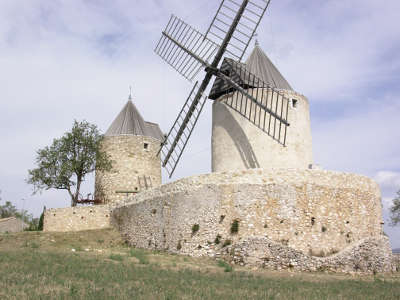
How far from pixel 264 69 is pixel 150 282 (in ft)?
38.4

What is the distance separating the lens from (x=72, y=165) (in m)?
20.7

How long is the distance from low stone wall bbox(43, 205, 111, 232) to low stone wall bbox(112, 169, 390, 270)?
6.36 metres

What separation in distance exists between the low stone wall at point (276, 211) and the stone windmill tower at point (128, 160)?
8.40 m

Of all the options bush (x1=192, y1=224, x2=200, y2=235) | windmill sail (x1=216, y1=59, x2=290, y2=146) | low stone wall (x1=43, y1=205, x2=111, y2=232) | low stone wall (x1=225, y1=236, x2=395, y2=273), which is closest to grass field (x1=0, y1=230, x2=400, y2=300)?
low stone wall (x1=225, y1=236, x2=395, y2=273)

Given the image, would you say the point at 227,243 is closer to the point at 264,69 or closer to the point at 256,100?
the point at 256,100

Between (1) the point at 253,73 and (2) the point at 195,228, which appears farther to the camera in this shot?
(1) the point at 253,73

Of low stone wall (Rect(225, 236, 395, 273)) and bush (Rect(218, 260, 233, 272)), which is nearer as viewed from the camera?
bush (Rect(218, 260, 233, 272))

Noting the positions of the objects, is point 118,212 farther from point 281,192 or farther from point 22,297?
point 22,297

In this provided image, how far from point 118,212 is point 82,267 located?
9.03 metres

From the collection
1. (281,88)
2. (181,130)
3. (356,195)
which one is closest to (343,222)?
(356,195)

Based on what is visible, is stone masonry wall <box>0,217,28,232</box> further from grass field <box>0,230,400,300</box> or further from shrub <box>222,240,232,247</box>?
shrub <box>222,240,232,247</box>

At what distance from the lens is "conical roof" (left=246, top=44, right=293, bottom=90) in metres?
16.7

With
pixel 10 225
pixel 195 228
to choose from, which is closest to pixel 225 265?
pixel 195 228

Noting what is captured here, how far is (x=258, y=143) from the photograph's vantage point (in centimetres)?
1579
